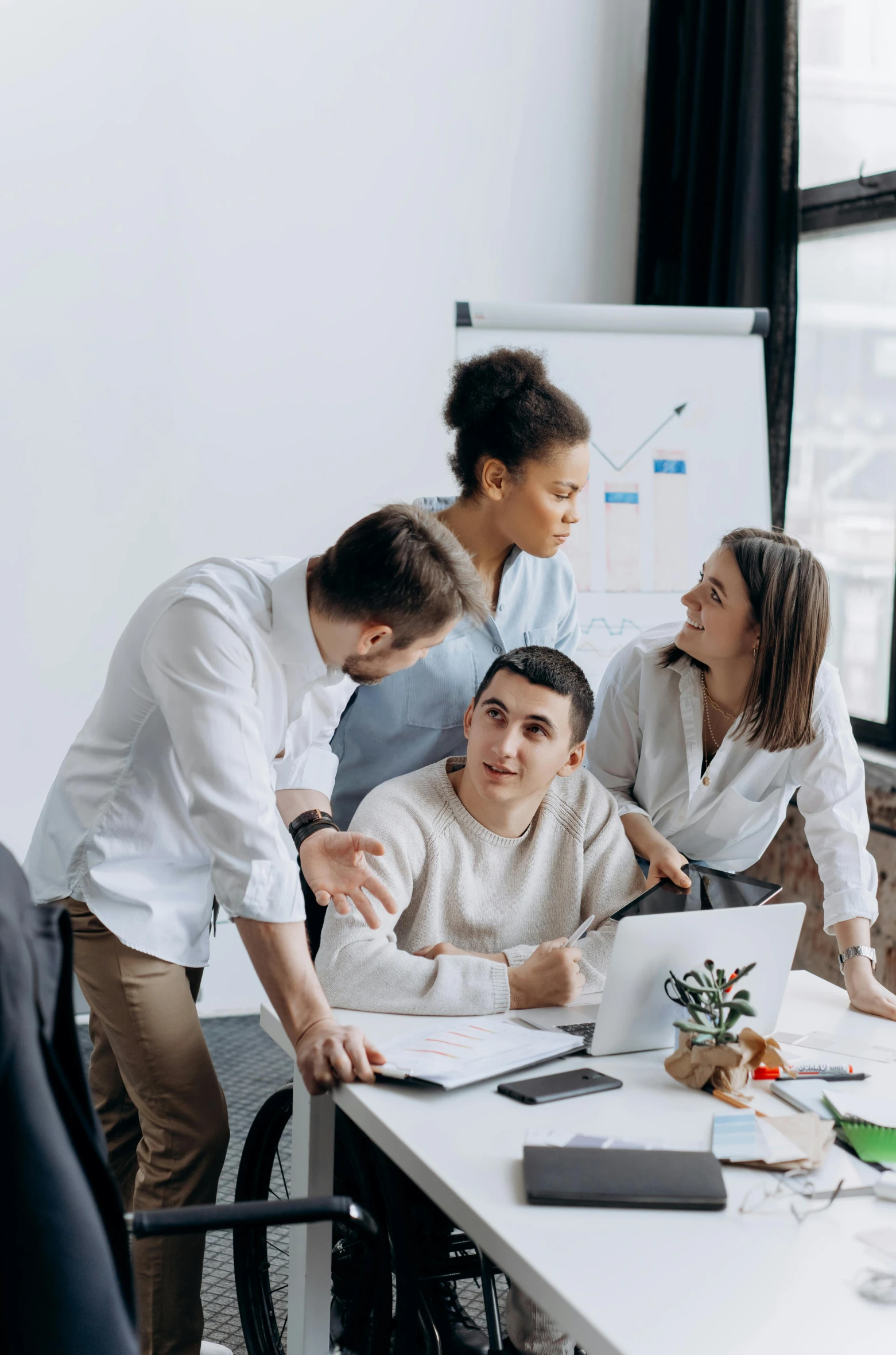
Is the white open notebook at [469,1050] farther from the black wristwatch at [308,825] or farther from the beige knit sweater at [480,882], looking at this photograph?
the black wristwatch at [308,825]

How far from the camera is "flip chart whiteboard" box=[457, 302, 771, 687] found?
9.92ft

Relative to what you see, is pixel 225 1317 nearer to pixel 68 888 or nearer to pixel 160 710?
pixel 68 888

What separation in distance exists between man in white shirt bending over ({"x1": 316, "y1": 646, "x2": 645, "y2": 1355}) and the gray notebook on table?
0.41 m

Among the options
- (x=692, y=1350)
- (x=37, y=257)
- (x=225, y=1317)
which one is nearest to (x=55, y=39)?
(x=37, y=257)

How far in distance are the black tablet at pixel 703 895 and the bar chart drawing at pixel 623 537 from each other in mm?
1471

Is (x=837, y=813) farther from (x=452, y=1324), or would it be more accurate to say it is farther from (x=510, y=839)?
(x=452, y=1324)

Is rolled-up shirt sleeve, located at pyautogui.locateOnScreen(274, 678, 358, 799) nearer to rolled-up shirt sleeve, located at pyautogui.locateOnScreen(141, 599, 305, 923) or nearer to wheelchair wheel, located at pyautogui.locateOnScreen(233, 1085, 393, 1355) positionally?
rolled-up shirt sleeve, located at pyautogui.locateOnScreen(141, 599, 305, 923)

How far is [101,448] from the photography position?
3.17 metres

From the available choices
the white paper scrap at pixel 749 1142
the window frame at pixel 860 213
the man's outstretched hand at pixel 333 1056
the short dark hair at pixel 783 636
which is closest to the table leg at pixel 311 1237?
the man's outstretched hand at pixel 333 1056

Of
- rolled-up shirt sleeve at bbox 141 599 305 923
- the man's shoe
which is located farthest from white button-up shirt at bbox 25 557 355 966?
the man's shoe

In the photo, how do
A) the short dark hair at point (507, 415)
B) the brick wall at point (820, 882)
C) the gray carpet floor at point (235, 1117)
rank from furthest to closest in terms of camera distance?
1. the brick wall at point (820, 882)
2. the gray carpet floor at point (235, 1117)
3. the short dark hair at point (507, 415)

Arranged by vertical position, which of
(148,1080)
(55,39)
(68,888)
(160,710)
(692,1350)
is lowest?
(148,1080)

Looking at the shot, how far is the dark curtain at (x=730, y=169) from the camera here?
334 centimetres

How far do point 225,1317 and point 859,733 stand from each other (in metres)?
2.10
